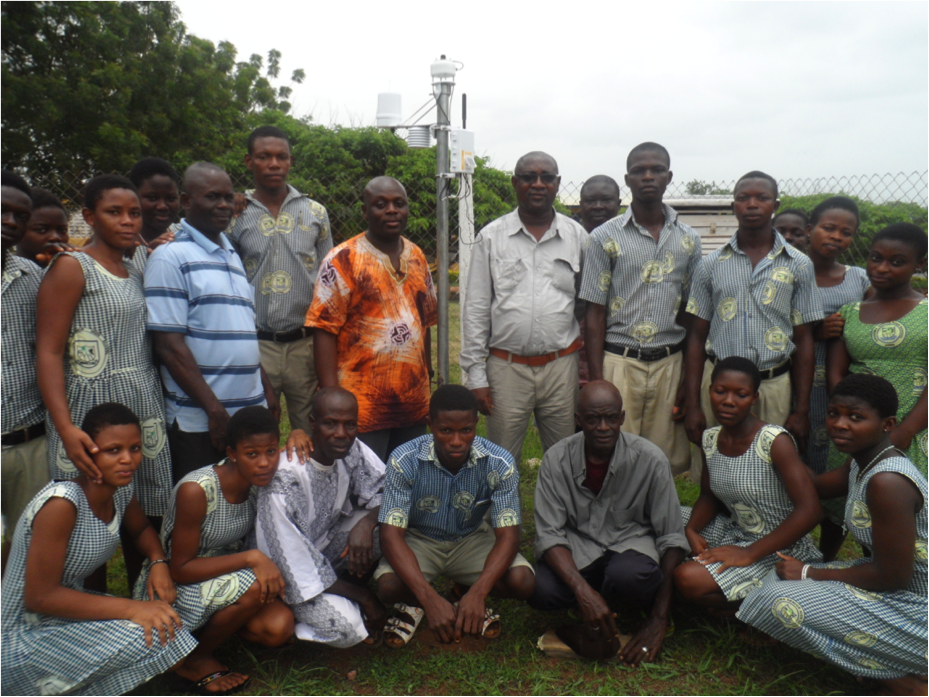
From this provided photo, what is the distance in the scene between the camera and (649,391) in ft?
12.7

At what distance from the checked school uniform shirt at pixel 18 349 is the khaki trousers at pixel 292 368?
125 cm

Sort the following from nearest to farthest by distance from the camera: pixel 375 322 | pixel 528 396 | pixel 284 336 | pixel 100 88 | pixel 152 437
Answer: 1. pixel 152 437
2. pixel 375 322
3. pixel 528 396
4. pixel 284 336
5. pixel 100 88

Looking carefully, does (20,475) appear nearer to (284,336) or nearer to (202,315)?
(202,315)

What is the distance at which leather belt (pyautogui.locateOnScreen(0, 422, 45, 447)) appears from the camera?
289 centimetres

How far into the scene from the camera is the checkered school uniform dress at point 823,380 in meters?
3.75

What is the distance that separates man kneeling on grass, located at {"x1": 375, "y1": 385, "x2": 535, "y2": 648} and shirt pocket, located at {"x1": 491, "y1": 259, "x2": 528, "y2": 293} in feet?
2.60

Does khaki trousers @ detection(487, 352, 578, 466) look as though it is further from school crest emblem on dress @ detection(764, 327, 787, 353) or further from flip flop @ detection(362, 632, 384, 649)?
flip flop @ detection(362, 632, 384, 649)

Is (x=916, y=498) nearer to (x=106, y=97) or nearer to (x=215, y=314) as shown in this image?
(x=215, y=314)

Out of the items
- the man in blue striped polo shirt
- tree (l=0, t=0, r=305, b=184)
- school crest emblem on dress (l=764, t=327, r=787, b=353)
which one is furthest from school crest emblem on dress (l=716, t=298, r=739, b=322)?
tree (l=0, t=0, r=305, b=184)

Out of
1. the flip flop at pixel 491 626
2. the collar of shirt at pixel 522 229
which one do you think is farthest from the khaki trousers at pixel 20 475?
the collar of shirt at pixel 522 229

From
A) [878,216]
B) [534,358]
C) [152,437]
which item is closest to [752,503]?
[534,358]

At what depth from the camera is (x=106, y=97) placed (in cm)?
1396

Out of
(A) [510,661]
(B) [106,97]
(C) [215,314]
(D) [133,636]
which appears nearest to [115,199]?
(C) [215,314]

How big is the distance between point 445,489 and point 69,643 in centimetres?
163
